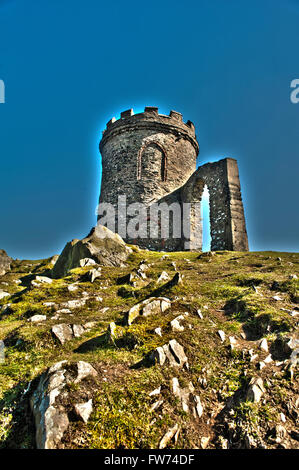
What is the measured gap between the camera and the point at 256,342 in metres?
3.97

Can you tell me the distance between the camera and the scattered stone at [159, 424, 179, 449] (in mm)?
2494

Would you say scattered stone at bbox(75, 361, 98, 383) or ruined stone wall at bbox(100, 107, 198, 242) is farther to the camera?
ruined stone wall at bbox(100, 107, 198, 242)

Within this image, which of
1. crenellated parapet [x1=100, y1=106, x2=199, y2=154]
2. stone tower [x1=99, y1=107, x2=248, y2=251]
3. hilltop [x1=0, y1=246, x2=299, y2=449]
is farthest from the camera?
crenellated parapet [x1=100, y1=106, x2=199, y2=154]

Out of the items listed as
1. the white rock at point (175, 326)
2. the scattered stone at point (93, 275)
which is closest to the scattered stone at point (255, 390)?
the white rock at point (175, 326)

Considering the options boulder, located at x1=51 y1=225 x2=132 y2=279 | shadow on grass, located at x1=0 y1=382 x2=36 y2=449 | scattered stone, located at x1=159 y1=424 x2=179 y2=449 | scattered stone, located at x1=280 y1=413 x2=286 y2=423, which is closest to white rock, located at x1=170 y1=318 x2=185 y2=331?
scattered stone, located at x1=159 y1=424 x2=179 y2=449

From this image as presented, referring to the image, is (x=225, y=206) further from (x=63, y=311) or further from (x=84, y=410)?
(x=84, y=410)

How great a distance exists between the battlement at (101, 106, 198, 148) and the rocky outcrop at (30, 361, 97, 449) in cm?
1971

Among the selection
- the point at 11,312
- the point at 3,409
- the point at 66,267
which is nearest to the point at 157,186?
the point at 66,267

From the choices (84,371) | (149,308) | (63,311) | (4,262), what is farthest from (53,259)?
(84,371)

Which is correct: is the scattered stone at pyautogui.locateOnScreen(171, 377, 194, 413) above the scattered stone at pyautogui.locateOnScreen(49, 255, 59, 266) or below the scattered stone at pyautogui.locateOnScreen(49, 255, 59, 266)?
below

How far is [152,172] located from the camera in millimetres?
19922

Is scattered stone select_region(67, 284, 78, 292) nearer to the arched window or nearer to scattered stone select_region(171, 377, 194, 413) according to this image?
scattered stone select_region(171, 377, 194, 413)
